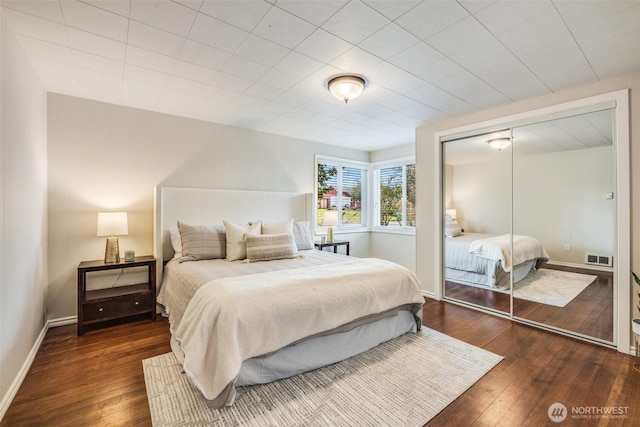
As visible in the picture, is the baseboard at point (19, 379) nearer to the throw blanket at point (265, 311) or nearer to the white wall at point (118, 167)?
the white wall at point (118, 167)

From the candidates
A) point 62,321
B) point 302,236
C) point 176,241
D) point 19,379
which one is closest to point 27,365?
point 19,379

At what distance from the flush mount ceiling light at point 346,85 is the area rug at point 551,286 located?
2.76 m

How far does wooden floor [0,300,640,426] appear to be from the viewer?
5.58 ft

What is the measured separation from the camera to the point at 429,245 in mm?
4027

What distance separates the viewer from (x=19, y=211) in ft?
6.82

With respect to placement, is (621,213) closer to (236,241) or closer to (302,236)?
(302,236)

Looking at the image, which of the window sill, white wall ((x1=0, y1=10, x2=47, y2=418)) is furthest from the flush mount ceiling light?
the window sill

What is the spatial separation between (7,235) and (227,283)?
55.8 inches

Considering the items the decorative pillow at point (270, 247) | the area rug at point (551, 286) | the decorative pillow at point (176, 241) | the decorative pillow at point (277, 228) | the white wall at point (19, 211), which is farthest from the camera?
the decorative pillow at point (277, 228)

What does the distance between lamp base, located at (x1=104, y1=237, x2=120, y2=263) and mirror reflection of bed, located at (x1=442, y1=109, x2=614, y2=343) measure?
3.96m

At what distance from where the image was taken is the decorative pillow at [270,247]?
123 inches

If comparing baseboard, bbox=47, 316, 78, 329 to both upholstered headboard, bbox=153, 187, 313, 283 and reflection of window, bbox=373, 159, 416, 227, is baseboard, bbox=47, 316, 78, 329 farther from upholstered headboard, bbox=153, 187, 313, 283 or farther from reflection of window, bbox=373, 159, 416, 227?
reflection of window, bbox=373, 159, 416, 227

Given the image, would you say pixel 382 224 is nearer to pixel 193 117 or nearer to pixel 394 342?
pixel 394 342

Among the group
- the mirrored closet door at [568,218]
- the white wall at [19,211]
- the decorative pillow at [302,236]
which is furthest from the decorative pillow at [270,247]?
the mirrored closet door at [568,218]
